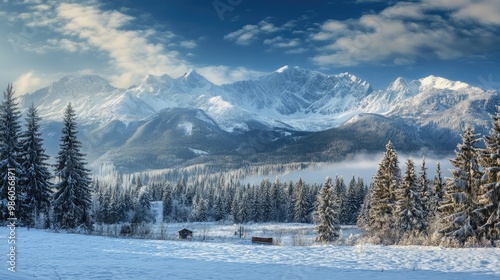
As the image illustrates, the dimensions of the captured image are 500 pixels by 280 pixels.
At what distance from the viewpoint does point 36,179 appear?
3394 cm

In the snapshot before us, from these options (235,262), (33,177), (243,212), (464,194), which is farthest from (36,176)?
(243,212)

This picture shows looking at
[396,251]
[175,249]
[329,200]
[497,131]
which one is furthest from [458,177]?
[329,200]

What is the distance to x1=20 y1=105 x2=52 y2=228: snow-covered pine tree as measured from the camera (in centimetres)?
3331

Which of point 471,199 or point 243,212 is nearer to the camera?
point 471,199

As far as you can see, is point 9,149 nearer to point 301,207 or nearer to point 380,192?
point 380,192

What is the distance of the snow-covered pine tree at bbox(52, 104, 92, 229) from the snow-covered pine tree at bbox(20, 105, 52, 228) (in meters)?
1.03

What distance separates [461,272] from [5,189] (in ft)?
109

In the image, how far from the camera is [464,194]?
25625 millimetres

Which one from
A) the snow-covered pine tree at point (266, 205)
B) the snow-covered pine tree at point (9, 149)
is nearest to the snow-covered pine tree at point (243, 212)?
the snow-covered pine tree at point (266, 205)

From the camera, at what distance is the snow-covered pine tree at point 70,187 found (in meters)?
35.0

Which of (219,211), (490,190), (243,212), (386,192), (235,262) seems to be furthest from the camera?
(219,211)

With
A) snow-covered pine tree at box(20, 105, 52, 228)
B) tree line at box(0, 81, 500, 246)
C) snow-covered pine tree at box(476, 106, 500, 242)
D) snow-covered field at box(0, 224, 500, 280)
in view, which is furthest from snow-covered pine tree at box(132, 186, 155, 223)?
snow-covered pine tree at box(476, 106, 500, 242)

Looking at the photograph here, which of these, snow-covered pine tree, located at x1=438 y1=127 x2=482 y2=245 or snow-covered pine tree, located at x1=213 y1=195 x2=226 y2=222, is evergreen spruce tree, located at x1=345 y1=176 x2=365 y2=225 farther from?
snow-covered pine tree, located at x1=438 y1=127 x2=482 y2=245

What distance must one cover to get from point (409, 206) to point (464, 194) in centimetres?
1585
